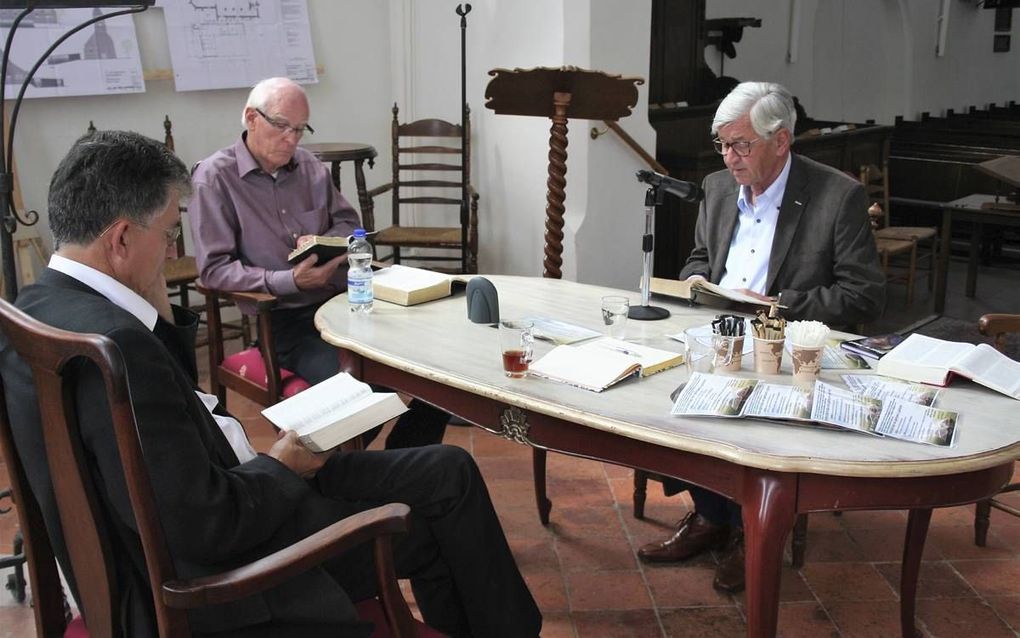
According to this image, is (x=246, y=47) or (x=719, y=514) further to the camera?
(x=246, y=47)

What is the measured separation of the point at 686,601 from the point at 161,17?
4.09 meters

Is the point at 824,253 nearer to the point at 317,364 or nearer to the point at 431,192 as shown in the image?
the point at 317,364

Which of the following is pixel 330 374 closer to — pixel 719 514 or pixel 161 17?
pixel 719 514

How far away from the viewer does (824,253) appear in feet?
9.47

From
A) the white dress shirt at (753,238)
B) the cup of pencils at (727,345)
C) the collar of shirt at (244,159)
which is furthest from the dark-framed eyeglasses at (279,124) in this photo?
the cup of pencils at (727,345)

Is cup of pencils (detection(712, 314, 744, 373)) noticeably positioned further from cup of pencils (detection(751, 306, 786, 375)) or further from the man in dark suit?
the man in dark suit

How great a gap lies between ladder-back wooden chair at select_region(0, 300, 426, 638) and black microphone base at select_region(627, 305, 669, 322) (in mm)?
1237

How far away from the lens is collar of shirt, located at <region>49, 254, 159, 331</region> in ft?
5.34

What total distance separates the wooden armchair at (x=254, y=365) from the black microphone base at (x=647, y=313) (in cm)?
109

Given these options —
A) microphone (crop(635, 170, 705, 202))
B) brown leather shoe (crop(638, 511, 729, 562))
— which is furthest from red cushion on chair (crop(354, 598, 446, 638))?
microphone (crop(635, 170, 705, 202))

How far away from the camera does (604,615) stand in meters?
2.62

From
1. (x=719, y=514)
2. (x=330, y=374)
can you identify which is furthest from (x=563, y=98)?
(x=719, y=514)

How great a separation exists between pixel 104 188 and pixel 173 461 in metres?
0.50

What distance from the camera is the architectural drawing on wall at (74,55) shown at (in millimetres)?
4664
